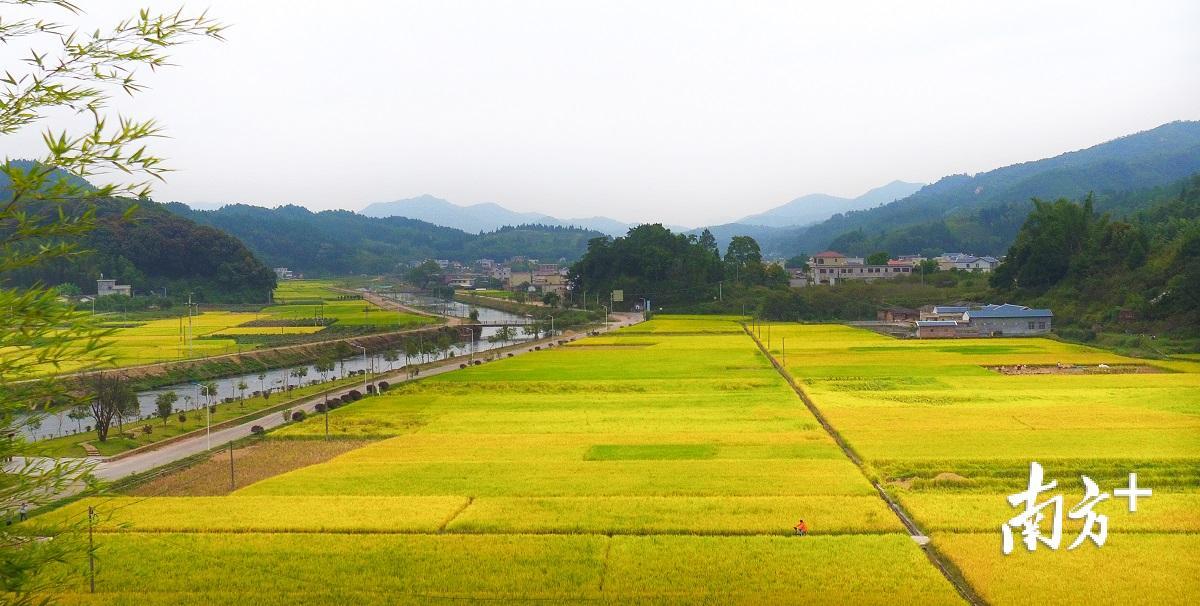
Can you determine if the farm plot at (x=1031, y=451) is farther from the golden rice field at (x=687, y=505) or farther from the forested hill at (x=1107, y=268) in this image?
the forested hill at (x=1107, y=268)

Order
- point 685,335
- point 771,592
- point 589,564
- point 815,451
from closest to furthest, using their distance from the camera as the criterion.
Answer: point 771,592
point 589,564
point 815,451
point 685,335

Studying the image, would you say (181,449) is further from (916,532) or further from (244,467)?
(916,532)

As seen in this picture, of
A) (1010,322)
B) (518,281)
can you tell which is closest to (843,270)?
(1010,322)

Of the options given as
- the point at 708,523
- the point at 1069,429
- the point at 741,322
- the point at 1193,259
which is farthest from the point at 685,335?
the point at 708,523

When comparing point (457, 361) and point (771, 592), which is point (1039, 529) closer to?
point (771, 592)

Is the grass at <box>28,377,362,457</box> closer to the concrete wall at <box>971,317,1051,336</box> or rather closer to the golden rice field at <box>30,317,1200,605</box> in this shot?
the golden rice field at <box>30,317,1200,605</box>

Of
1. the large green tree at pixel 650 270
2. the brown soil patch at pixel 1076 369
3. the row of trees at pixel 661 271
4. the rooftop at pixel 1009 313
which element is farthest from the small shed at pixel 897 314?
the brown soil patch at pixel 1076 369

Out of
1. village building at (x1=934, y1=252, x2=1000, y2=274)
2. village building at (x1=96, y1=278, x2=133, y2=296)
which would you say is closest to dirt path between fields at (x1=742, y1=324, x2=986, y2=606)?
village building at (x1=96, y1=278, x2=133, y2=296)
